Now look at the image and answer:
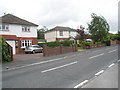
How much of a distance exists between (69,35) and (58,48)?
3177cm

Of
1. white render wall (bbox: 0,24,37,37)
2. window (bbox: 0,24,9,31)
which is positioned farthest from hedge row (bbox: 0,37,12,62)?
window (bbox: 0,24,9,31)

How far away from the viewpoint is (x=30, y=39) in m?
33.2

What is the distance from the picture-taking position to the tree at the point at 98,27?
42466 mm

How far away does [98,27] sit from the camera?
42.2m

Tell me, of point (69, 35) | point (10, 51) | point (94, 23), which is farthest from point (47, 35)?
point (10, 51)

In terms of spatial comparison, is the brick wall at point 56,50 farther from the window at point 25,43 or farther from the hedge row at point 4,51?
the window at point 25,43

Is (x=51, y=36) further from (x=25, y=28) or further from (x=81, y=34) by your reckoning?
(x=25, y=28)

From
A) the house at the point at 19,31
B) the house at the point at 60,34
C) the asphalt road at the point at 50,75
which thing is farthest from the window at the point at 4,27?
the house at the point at 60,34

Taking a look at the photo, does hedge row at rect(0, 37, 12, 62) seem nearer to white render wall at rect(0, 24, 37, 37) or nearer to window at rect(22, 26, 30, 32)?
white render wall at rect(0, 24, 37, 37)

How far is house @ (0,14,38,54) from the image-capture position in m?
29.8

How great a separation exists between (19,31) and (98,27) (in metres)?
21.5

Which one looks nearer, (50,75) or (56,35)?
(50,75)

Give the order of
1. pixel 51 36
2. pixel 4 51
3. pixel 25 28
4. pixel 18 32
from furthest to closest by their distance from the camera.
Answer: pixel 51 36 → pixel 25 28 → pixel 18 32 → pixel 4 51

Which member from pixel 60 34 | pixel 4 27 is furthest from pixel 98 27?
pixel 4 27
